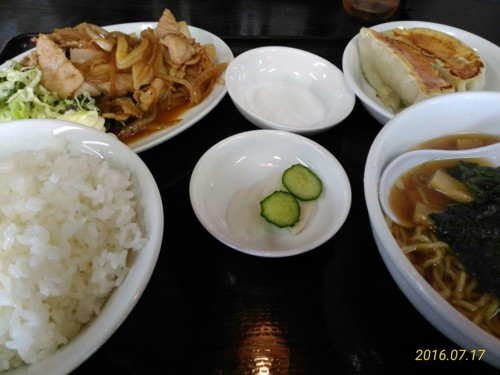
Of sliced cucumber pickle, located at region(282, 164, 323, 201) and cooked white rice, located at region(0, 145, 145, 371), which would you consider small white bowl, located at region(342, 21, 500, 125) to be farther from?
cooked white rice, located at region(0, 145, 145, 371)

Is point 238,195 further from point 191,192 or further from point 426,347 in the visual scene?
point 426,347

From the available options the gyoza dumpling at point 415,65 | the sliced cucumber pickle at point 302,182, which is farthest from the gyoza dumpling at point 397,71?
the sliced cucumber pickle at point 302,182

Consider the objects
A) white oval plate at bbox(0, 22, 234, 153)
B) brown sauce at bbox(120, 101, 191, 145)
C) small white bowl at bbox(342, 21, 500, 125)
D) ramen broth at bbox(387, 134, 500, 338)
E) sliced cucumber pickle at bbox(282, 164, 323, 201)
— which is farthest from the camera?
small white bowl at bbox(342, 21, 500, 125)

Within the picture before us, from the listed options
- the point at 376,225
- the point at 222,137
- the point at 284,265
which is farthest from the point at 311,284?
the point at 222,137

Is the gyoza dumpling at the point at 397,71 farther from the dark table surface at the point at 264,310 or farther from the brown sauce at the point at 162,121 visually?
the brown sauce at the point at 162,121

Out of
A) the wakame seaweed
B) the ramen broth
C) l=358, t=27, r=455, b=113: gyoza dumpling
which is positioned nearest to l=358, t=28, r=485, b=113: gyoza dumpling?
l=358, t=27, r=455, b=113: gyoza dumpling

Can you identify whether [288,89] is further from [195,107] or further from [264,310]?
[264,310]

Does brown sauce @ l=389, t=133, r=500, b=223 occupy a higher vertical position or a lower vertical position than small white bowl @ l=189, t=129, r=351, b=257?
higher
